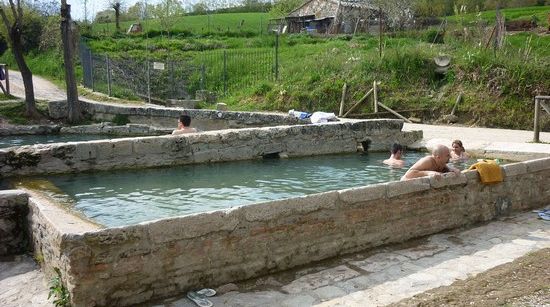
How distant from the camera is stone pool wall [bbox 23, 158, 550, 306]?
16.2 feet

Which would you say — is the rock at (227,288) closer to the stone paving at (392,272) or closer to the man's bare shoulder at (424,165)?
the stone paving at (392,272)

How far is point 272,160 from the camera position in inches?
472

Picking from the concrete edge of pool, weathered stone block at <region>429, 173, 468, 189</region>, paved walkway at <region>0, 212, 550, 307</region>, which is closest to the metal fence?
the concrete edge of pool

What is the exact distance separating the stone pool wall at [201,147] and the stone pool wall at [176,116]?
3.52m

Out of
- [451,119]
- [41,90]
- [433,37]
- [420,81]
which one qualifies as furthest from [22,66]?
[433,37]

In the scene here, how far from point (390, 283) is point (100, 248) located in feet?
9.85

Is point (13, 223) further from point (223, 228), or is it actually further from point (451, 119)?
point (451, 119)

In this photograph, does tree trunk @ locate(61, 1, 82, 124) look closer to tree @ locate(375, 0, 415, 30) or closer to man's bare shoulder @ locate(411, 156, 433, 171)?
man's bare shoulder @ locate(411, 156, 433, 171)

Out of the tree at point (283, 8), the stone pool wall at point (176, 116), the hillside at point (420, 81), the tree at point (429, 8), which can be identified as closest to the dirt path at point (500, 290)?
the stone pool wall at point (176, 116)

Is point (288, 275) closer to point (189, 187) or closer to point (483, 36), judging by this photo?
point (189, 187)

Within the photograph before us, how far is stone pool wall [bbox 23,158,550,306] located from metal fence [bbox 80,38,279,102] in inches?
707

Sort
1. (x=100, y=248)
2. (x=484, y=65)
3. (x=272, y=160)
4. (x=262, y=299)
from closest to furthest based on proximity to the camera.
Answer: (x=100, y=248) → (x=262, y=299) → (x=272, y=160) → (x=484, y=65)

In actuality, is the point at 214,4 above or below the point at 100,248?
above

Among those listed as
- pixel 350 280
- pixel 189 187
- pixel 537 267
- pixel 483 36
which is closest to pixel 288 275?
pixel 350 280
